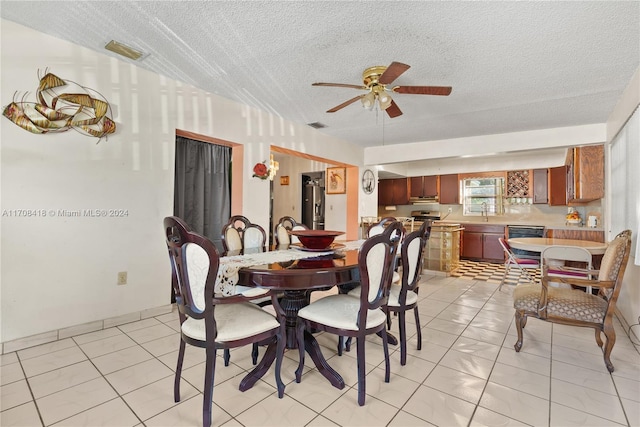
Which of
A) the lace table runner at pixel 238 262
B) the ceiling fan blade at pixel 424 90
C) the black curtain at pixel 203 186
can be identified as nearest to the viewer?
the lace table runner at pixel 238 262

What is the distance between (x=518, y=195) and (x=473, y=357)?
18.6ft

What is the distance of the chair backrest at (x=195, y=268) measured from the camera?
150 cm

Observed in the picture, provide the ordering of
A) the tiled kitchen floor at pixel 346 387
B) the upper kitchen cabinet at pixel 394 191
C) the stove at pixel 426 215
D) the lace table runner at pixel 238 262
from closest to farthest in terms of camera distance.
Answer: the tiled kitchen floor at pixel 346 387 → the lace table runner at pixel 238 262 → the stove at pixel 426 215 → the upper kitchen cabinet at pixel 394 191

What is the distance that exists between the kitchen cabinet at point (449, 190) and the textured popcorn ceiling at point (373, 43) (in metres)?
3.65

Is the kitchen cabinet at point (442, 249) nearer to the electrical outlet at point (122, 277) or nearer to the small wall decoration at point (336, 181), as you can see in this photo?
the small wall decoration at point (336, 181)

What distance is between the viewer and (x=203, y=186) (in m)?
3.86

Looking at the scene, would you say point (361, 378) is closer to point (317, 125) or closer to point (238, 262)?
point (238, 262)

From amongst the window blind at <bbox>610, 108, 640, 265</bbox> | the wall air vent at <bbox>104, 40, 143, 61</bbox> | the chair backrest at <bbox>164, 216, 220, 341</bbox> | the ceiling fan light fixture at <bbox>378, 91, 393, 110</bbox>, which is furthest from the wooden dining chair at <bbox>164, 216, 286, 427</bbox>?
the window blind at <bbox>610, 108, 640, 265</bbox>

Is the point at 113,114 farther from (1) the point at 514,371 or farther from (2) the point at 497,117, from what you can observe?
(2) the point at 497,117

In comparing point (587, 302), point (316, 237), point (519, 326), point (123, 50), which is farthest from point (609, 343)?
point (123, 50)

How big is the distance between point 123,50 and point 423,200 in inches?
268

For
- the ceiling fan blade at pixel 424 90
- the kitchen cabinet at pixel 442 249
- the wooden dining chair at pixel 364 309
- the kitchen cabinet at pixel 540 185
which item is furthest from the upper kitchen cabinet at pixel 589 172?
the wooden dining chair at pixel 364 309

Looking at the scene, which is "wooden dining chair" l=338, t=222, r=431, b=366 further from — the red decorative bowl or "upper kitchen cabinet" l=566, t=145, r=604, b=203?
"upper kitchen cabinet" l=566, t=145, r=604, b=203

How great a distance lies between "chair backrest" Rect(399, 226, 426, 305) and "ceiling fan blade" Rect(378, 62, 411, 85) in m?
1.16
